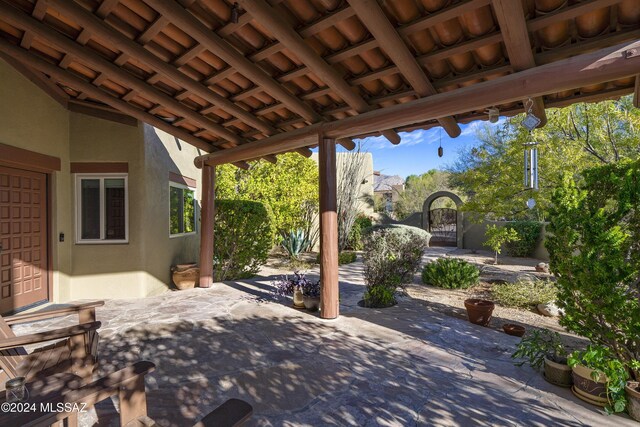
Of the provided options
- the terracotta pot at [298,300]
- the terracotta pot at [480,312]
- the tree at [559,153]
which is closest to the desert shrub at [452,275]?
the tree at [559,153]

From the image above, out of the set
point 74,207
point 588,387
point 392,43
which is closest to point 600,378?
point 588,387

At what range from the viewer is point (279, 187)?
10984 mm

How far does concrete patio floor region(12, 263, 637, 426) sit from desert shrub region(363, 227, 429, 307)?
0.40 metres

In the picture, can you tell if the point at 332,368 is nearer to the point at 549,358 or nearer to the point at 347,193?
the point at 549,358

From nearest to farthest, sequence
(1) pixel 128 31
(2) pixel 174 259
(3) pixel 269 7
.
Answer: (3) pixel 269 7 < (1) pixel 128 31 < (2) pixel 174 259

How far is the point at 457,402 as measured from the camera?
114 inches

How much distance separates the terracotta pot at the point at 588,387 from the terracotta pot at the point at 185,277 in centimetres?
672

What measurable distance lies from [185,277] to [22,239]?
9.32 ft

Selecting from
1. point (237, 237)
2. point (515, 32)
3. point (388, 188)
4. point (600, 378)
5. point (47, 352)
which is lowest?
point (600, 378)

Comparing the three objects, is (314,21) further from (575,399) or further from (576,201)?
Answer: (575,399)

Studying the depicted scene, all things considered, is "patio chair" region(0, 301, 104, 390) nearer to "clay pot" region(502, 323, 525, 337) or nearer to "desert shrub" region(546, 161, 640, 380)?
"desert shrub" region(546, 161, 640, 380)

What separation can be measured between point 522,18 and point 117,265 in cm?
725

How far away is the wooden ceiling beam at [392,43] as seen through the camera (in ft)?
9.60

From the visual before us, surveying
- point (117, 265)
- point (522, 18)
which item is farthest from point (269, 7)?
point (117, 265)
